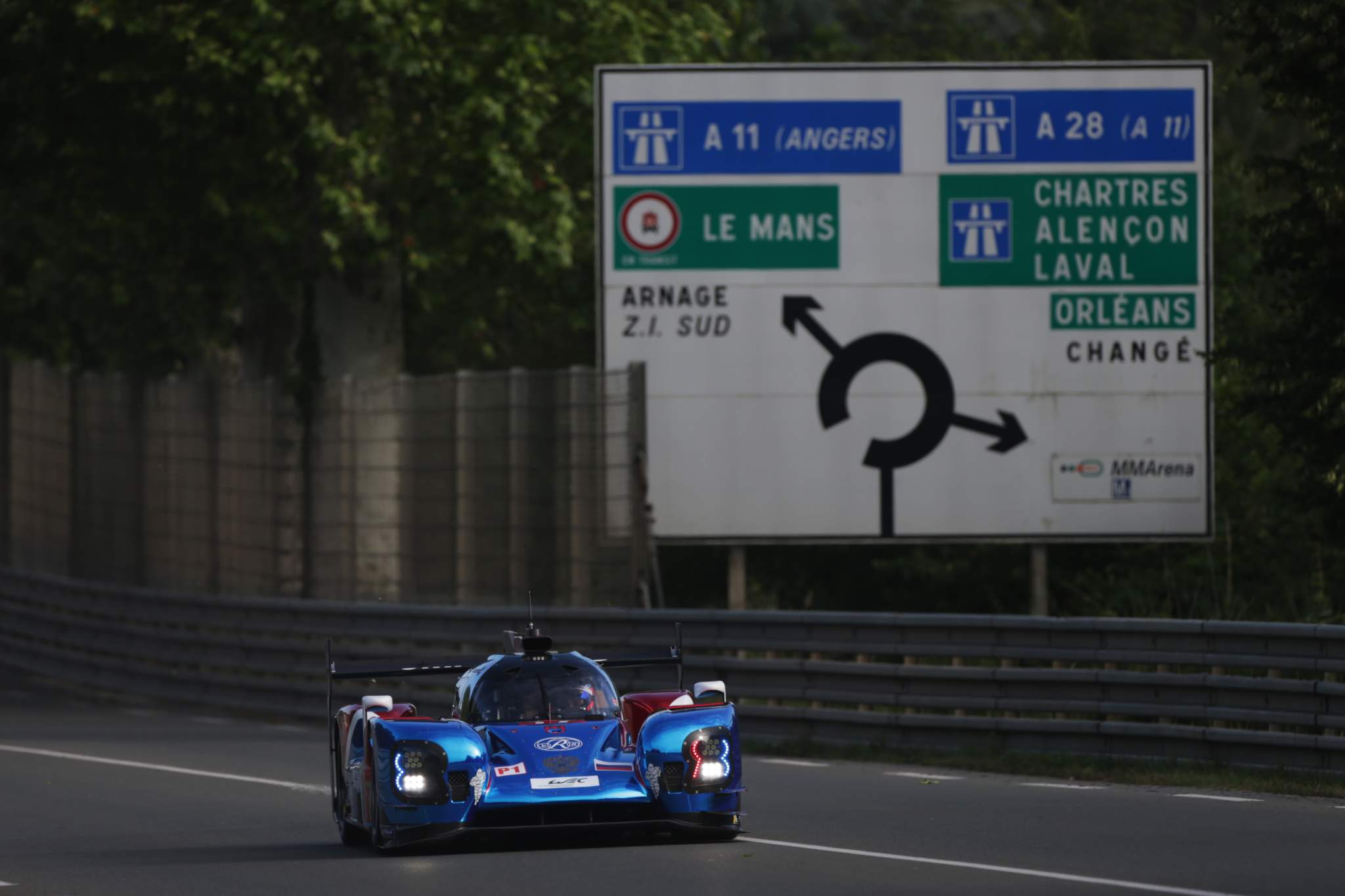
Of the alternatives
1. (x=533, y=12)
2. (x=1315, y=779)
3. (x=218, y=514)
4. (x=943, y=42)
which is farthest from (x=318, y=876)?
(x=943, y=42)

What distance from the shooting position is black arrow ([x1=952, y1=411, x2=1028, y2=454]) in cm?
2264

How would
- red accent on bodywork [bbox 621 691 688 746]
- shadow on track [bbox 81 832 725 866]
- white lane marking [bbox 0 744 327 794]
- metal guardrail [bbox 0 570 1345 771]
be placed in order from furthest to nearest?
white lane marking [bbox 0 744 327 794] → metal guardrail [bbox 0 570 1345 771] → red accent on bodywork [bbox 621 691 688 746] → shadow on track [bbox 81 832 725 866]

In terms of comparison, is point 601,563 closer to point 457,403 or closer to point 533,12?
point 457,403

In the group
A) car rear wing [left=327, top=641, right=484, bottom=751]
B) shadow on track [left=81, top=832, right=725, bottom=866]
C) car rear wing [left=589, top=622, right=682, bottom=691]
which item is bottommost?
shadow on track [left=81, top=832, right=725, bottom=866]

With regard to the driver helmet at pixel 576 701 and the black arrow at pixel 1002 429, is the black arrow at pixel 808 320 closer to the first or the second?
the black arrow at pixel 1002 429

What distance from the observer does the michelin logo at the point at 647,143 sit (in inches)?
885

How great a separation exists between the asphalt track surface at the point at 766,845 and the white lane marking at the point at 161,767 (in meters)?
0.05

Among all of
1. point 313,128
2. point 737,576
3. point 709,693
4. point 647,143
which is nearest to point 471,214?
point 313,128

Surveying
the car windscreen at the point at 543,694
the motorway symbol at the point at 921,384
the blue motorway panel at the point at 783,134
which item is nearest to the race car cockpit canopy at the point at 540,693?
the car windscreen at the point at 543,694

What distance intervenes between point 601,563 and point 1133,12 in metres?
33.1

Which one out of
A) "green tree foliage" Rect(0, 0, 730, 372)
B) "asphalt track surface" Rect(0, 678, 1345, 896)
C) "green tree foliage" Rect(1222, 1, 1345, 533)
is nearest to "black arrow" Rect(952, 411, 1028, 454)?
"green tree foliage" Rect(1222, 1, 1345, 533)

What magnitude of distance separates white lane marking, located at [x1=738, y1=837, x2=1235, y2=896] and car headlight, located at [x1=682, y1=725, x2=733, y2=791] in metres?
0.48

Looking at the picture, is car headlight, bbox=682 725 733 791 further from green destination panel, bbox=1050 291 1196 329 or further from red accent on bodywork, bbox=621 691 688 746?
green destination panel, bbox=1050 291 1196 329

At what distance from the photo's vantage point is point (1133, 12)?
5194 centimetres
